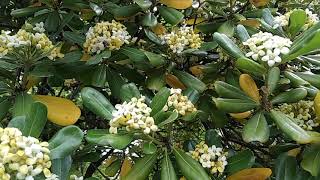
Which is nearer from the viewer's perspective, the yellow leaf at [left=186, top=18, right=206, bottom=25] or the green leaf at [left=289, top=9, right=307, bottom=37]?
the green leaf at [left=289, top=9, right=307, bottom=37]

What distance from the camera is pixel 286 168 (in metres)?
1.91

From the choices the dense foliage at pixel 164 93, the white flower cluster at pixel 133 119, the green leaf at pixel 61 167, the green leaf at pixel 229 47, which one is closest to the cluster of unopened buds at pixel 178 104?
the dense foliage at pixel 164 93

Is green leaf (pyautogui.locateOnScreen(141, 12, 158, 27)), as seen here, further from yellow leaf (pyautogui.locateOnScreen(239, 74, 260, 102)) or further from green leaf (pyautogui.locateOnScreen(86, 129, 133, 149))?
green leaf (pyautogui.locateOnScreen(86, 129, 133, 149))

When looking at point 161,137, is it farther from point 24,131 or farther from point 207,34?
point 207,34

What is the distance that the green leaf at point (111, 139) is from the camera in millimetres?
1593

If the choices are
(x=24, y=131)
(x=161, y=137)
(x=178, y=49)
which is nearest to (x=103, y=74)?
(x=178, y=49)

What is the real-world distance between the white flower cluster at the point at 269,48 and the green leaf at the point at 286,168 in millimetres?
389

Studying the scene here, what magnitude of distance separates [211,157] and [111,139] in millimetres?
413

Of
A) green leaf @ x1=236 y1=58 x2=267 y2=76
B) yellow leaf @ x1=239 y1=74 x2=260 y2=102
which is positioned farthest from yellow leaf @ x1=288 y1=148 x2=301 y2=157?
green leaf @ x1=236 y1=58 x2=267 y2=76

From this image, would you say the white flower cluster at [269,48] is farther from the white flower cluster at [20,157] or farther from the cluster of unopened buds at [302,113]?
the white flower cluster at [20,157]

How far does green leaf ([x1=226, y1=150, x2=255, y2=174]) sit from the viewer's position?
1913mm

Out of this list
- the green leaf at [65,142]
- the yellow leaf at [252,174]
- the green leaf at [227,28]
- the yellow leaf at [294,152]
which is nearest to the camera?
the green leaf at [65,142]

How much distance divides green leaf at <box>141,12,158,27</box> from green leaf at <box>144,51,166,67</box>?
0.67 feet

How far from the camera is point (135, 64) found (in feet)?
7.52
